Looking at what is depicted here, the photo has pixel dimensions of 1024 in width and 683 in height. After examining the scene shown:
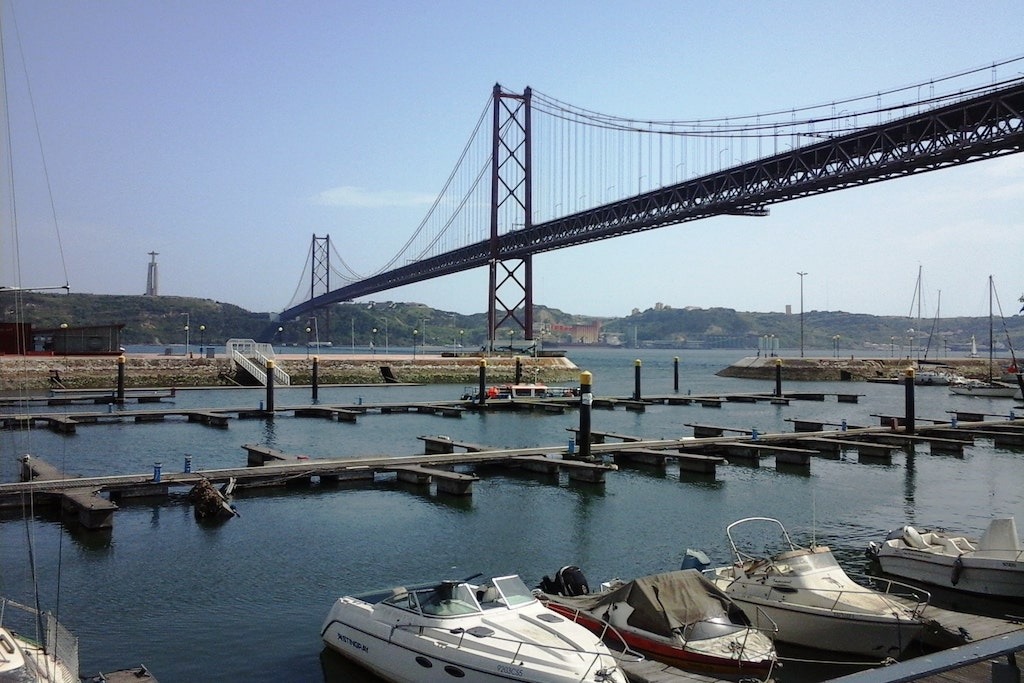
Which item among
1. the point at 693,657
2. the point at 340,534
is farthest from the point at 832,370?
the point at 693,657

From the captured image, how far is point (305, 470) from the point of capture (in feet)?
82.8

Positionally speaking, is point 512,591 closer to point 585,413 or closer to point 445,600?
point 445,600

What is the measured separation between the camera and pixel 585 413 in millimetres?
27812

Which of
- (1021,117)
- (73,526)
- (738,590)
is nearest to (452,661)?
(738,590)

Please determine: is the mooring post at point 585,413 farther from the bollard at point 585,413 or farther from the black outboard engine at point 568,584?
the black outboard engine at point 568,584

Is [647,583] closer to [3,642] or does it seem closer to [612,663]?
[612,663]

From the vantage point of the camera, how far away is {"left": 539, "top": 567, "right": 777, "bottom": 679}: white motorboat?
1070 centimetres

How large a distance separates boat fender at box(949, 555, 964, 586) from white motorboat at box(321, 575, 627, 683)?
875 cm

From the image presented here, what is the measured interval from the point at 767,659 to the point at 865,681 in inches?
328

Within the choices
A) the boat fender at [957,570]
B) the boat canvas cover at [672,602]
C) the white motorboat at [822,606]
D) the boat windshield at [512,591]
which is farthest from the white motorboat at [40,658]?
the boat fender at [957,570]

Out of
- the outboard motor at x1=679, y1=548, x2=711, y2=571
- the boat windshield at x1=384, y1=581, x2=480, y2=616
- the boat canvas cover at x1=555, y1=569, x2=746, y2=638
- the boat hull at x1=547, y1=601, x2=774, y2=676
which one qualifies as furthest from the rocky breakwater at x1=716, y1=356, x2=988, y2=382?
A: the boat windshield at x1=384, y1=581, x2=480, y2=616

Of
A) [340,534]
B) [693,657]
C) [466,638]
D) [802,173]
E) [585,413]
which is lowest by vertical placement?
[340,534]

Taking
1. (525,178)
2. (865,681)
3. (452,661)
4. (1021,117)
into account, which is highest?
(525,178)

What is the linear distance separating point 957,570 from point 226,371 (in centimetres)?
6091
